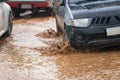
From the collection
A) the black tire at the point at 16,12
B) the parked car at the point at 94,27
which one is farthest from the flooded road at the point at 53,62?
the black tire at the point at 16,12

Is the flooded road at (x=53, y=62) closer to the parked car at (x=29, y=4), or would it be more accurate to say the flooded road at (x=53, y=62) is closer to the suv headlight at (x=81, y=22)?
the suv headlight at (x=81, y=22)

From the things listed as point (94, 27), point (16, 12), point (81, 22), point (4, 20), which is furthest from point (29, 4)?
point (94, 27)

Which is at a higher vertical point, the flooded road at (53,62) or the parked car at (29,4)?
the flooded road at (53,62)

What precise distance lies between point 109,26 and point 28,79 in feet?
7.86

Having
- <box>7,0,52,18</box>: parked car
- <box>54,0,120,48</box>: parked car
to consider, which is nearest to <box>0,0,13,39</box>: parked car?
<box>54,0,120,48</box>: parked car

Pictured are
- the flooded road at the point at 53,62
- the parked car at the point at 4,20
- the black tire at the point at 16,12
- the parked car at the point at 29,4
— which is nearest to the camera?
the flooded road at the point at 53,62

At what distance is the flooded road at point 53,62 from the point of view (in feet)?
23.4

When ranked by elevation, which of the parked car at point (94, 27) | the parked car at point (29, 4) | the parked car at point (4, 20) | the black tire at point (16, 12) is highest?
the parked car at point (94, 27)

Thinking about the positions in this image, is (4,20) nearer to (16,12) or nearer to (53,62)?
(53,62)

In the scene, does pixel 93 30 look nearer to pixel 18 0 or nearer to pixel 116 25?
pixel 116 25

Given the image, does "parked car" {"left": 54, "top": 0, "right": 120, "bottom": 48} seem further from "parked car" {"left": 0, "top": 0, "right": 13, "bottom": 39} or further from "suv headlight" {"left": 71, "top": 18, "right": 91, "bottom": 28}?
"parked car" {"left": 0, "top": 0, "right": 13, "bottom": 39}

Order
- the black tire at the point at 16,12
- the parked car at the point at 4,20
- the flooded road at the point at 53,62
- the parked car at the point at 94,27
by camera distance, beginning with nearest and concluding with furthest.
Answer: the flooded road at the point at 53,62
the parked car at the point at 94,27
the parked car at the point at 4,20
the black tire at the point at 16,12

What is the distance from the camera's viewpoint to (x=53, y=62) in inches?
329

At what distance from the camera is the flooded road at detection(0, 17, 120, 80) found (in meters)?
7.13
